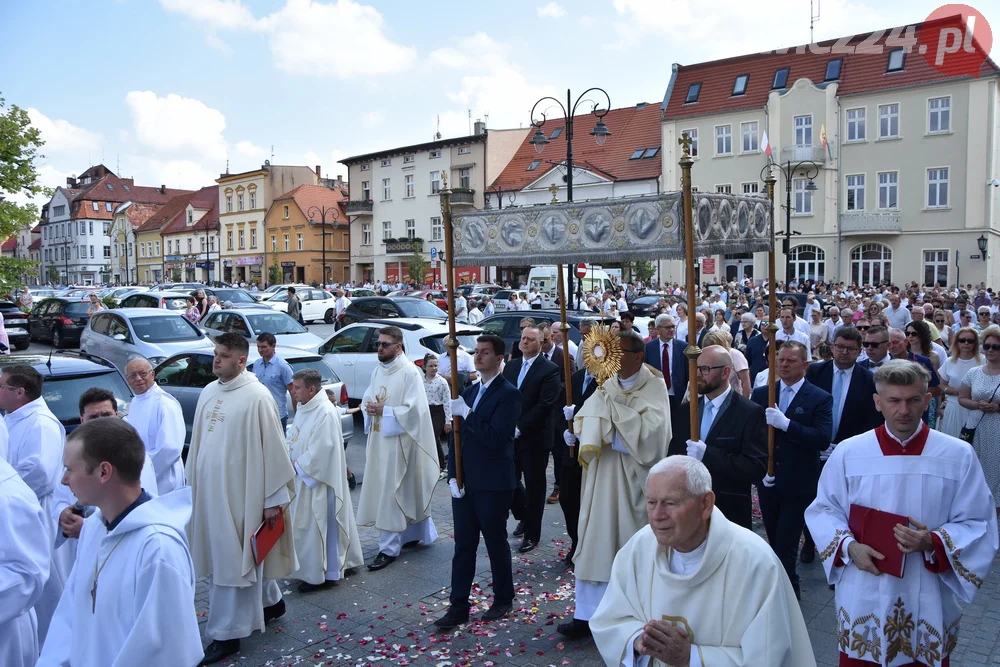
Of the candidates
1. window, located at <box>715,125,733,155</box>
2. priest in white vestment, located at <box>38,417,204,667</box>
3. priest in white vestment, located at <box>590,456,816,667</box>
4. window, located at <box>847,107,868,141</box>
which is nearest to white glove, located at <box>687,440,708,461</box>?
priest in white vestment, located at <box>590,456,816,667</box>

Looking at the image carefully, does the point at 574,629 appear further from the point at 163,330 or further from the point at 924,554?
the point at 163,330

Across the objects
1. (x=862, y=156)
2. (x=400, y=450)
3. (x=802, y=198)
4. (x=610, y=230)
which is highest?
(x=862, y=156)

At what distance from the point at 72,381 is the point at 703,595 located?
23.1ft

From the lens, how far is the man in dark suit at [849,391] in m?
6.11

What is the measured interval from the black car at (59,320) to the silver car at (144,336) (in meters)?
8.20

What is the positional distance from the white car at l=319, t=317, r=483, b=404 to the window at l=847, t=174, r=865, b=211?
31.8 meters

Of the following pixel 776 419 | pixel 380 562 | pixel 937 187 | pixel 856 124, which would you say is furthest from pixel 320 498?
pixel 856 124

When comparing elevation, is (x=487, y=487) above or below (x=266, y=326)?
below

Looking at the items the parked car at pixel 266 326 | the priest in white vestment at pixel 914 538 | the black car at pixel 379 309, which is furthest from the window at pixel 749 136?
the priest in white vestment at pixel 914 538

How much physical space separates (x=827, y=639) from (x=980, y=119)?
3727 centimetres

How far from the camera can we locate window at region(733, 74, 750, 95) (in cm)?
4100

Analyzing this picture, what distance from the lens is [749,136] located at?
132ft

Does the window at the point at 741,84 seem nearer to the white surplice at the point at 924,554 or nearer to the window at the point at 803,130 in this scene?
the window at the point at 803,130

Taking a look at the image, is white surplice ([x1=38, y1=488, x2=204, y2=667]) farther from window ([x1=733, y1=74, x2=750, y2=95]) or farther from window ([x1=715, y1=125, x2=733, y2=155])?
window ([x1=733, y1=74, x2=750, y2=95])
